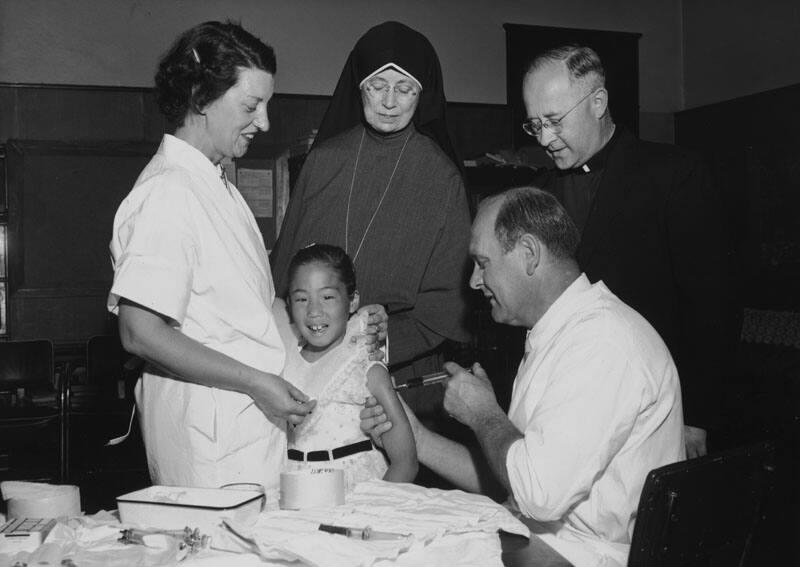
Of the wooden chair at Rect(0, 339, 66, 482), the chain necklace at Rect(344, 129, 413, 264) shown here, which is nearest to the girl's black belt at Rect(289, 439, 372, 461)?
the chain necklace at Rect(344, 129, 413, 264)

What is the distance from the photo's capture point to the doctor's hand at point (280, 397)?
2.05 meters

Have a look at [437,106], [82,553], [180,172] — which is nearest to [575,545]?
[82,553]

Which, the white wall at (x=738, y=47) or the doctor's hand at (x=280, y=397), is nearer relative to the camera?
the doctor's hand at (x=280, y=397)

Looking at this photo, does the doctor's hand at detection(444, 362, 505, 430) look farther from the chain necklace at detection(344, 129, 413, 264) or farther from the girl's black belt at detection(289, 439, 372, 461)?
the chain necklace at detection(344, 129, 413, 264)

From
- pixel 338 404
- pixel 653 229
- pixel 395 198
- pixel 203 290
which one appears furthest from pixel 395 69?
pixel 203 290

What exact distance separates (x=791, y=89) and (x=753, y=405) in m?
3.07

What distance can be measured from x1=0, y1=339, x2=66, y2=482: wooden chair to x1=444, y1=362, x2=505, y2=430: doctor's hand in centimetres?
361

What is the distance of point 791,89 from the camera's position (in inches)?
299

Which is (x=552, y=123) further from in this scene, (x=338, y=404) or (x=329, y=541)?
(x=329, y=541)

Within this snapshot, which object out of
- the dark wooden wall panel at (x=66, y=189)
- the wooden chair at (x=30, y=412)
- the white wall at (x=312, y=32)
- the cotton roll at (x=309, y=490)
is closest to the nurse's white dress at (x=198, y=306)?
the cotton roll at (x=309, y=490)

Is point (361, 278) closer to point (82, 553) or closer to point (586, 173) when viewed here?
point (586, 173)

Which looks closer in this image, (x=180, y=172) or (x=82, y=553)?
(x=82, y=553)

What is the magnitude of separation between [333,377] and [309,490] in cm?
97

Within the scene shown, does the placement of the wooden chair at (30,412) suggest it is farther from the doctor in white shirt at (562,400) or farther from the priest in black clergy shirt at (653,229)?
the doctor in white shirt at (562,400)
